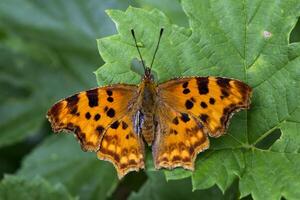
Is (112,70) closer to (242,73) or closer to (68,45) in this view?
(242,73)

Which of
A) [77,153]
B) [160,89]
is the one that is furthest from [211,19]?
[77,153]

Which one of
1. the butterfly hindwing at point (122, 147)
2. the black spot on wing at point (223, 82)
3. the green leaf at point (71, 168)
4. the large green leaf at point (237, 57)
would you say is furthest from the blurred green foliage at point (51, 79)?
the black spot on wing at point (223, 82)

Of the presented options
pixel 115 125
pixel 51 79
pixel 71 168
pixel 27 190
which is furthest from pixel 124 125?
pixel 51 79

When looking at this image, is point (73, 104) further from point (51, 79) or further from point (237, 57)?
point (51, 79)

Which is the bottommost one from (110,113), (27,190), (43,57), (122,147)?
(27,190)

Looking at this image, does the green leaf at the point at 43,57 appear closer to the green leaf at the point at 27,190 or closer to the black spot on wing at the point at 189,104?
the green leaf at the point at 27,190

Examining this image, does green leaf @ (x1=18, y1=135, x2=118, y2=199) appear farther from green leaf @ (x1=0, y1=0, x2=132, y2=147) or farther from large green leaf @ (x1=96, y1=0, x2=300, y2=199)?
large green leaf @ (x1=96, y1=0, x2=300, y2=199)

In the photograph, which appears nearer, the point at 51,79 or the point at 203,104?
the point at 203,104

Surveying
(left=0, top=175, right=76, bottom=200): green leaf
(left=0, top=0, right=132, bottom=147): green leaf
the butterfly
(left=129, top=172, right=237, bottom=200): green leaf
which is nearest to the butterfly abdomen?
the butterfly
